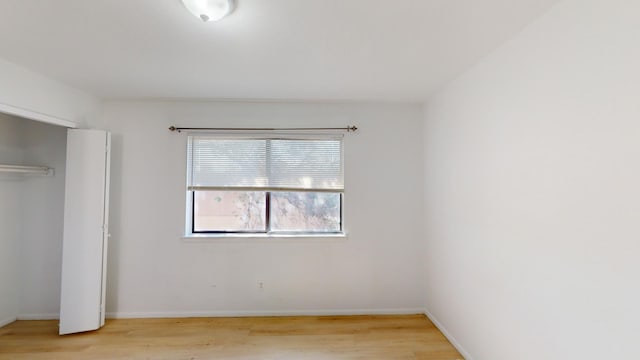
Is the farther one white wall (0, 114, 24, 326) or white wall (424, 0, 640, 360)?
white wall (0, 114, 24, 326)

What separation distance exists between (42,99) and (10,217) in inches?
57.4

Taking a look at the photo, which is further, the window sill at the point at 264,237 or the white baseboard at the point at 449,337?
the window sill at the point at 264,237

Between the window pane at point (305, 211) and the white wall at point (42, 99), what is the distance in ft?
7.10

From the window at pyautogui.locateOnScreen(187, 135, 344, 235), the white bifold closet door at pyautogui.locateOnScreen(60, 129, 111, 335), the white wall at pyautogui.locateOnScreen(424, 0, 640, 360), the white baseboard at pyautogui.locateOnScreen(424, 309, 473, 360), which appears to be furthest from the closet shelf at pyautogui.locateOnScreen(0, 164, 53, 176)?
the white baseboard at pyautogui.locateOnScreen(424, 309, 473, 360)

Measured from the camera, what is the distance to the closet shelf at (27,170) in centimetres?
257

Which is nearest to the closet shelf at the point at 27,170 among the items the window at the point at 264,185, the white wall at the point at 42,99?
the white wall at the point at 42,99

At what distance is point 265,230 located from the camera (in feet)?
10.6

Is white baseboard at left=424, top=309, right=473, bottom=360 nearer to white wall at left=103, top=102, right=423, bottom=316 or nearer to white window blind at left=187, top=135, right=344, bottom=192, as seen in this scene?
white wall at left=103, top=102, right=423, bottom=316

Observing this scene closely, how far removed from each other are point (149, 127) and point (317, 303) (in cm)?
279

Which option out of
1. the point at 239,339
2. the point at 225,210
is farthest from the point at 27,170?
the point at 239,339

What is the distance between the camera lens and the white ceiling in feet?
4.90

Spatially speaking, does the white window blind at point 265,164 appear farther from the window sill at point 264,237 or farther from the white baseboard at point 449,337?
the white baseboard at point 449,337

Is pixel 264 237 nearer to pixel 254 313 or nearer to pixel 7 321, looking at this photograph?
pixel 254 313

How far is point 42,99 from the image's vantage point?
244cm
